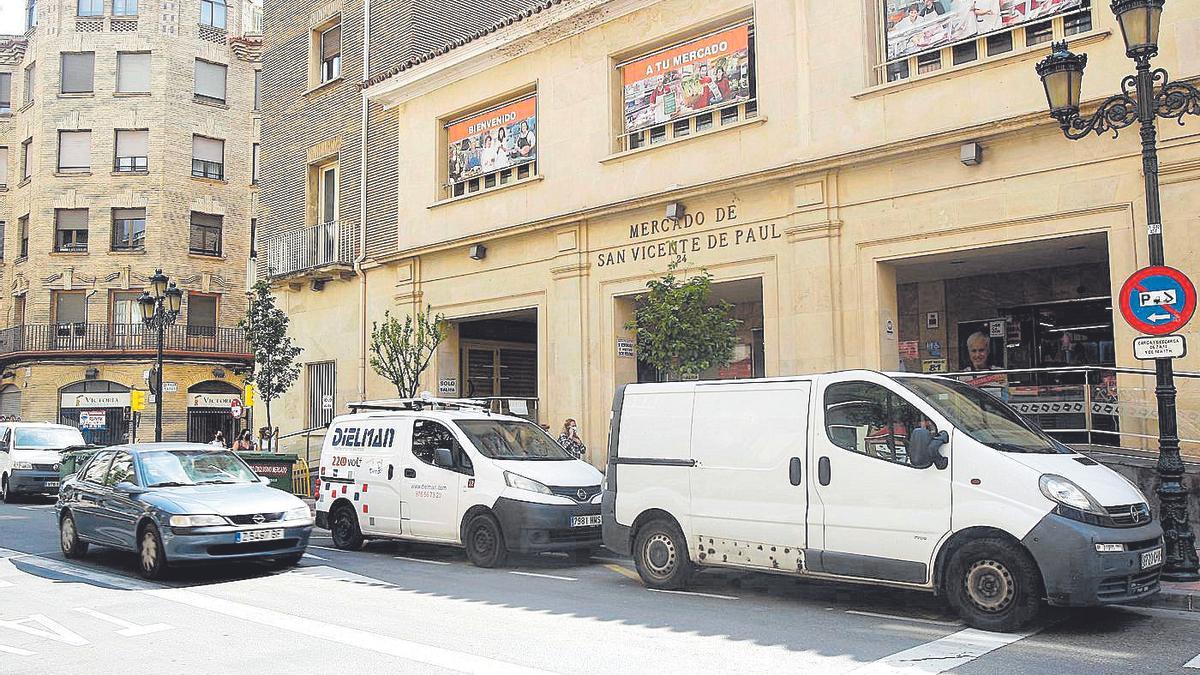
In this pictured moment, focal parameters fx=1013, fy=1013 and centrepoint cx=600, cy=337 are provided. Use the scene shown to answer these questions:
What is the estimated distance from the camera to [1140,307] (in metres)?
9.38

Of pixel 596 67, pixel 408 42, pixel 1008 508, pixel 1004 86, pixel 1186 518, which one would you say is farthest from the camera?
pixel 408 42

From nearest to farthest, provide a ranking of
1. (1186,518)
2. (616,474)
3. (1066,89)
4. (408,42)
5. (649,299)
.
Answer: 1. (1186,518)
2. (1066,89)
3. (616,474)
4. (649,299)
5. (408,42)

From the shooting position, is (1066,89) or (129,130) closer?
(1066,89)

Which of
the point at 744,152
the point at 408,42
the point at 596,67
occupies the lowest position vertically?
the point at 744,152

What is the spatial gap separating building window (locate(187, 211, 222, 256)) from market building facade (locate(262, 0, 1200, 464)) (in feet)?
77.8

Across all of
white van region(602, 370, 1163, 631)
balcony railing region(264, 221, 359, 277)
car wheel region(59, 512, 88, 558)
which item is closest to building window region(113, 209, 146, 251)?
balcony railing region(264, 221, 359, 277)

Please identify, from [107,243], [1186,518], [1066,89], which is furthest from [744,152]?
[107,243]

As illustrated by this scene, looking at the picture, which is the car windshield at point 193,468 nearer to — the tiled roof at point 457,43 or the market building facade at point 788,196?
the market building facade at point 788,196

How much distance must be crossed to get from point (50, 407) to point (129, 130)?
1175 cm

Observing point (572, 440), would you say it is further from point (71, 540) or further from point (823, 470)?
point (823, 470)

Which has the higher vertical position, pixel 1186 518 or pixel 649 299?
pixel 649 299

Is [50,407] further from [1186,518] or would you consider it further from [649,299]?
[1186,518]

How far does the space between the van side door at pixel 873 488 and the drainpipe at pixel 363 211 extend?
1571 centimetres

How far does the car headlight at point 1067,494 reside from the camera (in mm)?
7684
